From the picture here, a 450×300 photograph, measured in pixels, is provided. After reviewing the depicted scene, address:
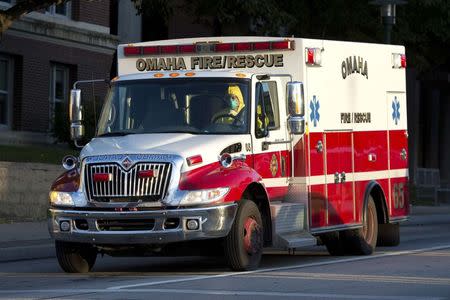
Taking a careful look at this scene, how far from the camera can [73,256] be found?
15.5 m

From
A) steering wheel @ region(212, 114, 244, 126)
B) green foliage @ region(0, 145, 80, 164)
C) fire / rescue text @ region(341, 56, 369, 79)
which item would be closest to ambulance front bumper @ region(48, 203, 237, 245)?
steering wheel @ region(212, 114, 244, 126)

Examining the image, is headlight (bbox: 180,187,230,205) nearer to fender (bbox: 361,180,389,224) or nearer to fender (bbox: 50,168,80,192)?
fender (bbox: 50,168,80,192)

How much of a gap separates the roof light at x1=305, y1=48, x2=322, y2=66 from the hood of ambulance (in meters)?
1.69

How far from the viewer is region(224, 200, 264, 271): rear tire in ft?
48.4

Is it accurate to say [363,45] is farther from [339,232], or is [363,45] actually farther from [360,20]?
[360,20]

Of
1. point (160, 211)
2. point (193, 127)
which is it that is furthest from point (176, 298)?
point (193, 127)

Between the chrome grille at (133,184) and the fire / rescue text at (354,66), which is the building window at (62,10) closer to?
the fire / rescue text at (354,66)

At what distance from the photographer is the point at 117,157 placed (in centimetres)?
1466

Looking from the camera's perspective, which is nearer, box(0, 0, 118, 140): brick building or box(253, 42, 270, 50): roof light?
box(253, 42, 270, 50): roof light

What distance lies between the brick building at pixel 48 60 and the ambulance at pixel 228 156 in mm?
15349

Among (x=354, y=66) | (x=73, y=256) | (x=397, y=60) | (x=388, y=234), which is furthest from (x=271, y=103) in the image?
(x=388, y=234)

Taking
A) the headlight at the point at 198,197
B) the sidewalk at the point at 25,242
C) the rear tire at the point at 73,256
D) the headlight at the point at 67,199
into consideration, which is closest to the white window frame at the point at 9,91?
the sidewalk at the point at 25,242

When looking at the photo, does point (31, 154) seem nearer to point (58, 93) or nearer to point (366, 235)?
point (58, 93)

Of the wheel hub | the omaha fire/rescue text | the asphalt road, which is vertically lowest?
the asphalt road
